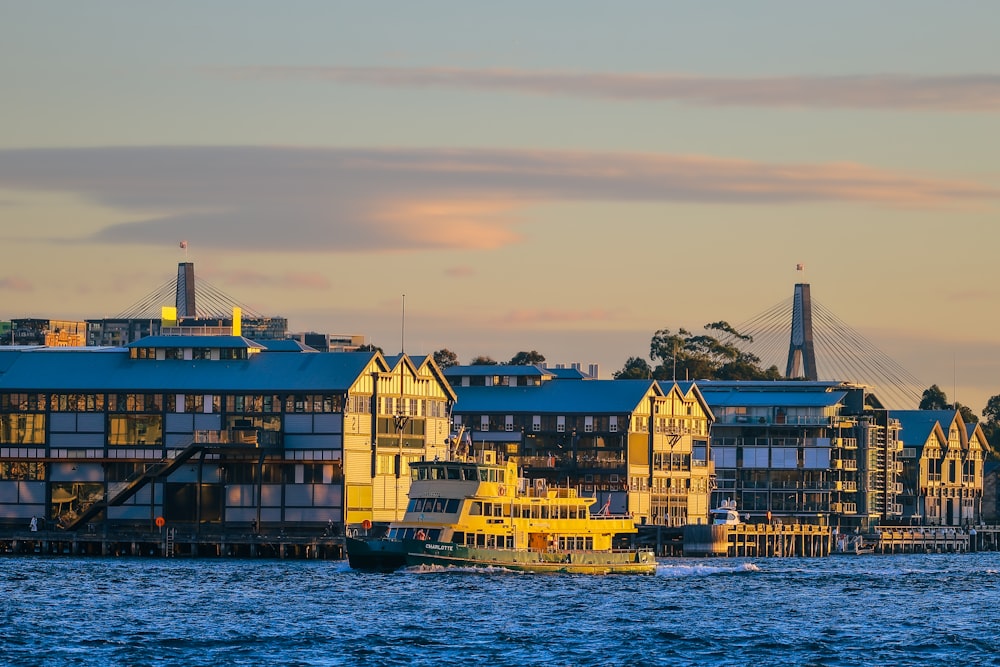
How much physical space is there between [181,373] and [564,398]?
4080cm

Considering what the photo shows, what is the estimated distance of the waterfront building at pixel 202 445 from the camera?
139 m

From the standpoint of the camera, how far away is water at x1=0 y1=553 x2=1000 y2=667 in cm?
7669

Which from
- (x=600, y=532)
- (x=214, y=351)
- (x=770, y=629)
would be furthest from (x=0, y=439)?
(x=770, y=629)

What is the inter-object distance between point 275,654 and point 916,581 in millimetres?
59667

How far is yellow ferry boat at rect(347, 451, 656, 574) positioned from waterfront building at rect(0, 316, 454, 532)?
20313 millimetres

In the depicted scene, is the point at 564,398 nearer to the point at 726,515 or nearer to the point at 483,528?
the point at 726,515

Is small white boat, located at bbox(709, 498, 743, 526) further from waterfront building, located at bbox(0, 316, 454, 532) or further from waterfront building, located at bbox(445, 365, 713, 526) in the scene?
waterfront building, located at bbox(0, 316, 454, 532)

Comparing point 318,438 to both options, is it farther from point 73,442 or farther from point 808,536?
point 808,536

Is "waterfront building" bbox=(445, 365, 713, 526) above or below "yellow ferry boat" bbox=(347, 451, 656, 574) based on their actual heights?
above

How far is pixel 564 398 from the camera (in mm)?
174125

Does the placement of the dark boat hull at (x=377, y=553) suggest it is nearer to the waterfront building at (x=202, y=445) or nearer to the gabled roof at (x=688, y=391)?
the waterfront building at (x=202, y=445)

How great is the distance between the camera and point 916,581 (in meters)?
126

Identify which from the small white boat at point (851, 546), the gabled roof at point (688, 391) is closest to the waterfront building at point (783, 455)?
the small white boat at point (851, 546)

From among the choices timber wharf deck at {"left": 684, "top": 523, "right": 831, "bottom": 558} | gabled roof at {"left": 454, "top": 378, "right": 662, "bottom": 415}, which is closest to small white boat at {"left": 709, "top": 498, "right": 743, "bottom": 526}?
timber wharf deck at {"left": 684, "top": 523, "right": 831, "bottom": 558}
